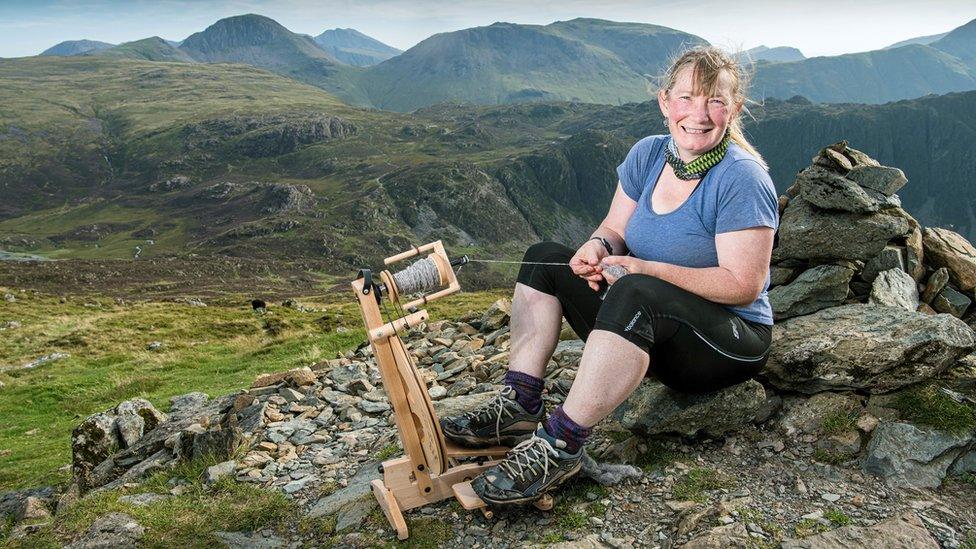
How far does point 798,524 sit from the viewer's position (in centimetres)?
443

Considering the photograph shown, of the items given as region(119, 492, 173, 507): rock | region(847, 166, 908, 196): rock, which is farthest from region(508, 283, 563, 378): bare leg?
region(847, 166, 908, 196): rock

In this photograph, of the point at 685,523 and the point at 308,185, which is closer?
the point at 685,523

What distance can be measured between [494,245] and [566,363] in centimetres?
17824

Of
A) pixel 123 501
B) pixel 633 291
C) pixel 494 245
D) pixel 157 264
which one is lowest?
pixel 494 245

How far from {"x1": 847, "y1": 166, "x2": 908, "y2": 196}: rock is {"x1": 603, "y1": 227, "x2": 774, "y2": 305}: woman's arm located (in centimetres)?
503

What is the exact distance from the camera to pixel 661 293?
4.34 m

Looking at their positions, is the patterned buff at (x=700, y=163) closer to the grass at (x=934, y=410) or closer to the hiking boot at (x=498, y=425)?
the hiking boot at (x=498, y=425)

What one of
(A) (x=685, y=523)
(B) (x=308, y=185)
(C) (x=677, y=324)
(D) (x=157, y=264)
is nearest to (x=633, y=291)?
(C) (x=677, y=324)

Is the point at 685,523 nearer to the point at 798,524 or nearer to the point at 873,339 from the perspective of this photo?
the point at 798,524

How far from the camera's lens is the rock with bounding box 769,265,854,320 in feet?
23.4

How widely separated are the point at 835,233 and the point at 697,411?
3872mm

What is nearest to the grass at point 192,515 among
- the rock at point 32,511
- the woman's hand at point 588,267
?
the rock at point 32,511

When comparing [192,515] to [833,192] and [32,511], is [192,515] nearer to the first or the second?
[32,511]

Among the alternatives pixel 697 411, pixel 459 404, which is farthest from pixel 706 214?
pixel 459 404
